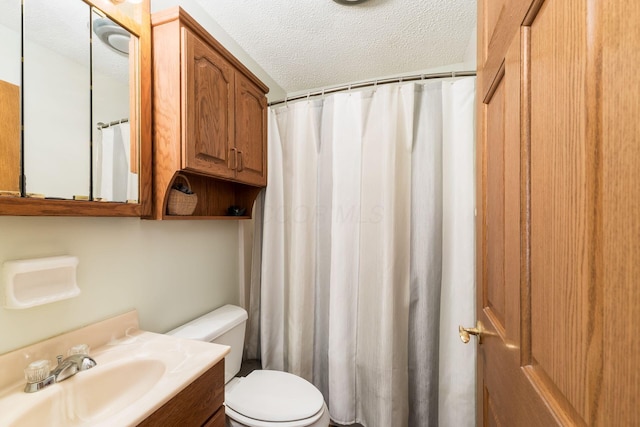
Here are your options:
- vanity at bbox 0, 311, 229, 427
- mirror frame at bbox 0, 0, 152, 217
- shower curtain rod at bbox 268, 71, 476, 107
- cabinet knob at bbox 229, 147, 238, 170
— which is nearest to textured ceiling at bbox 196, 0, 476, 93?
shower curtain rod at bbox 268, 71, 476, 107

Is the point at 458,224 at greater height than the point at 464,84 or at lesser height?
lesser

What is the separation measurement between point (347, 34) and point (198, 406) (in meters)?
1.98

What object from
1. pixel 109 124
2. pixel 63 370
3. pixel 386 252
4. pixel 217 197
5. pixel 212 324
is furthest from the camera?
pixel 217 197

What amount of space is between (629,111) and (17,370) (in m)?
1.42

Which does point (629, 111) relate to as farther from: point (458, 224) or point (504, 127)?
point (458, 224)

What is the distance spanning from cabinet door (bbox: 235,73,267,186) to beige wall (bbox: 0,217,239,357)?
1.22 feet

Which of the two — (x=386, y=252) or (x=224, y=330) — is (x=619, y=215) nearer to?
(x=386, y=252)

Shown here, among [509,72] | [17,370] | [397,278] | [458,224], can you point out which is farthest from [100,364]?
[458,224]

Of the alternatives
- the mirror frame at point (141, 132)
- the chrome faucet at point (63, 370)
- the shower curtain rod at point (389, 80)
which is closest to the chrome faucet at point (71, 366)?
the chrome faucet at point (63, 370)

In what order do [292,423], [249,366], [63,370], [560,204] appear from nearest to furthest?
[560,204], [63,370], [292,423], [249,366]

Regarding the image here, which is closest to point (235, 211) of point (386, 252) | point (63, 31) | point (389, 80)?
point (386, 252)

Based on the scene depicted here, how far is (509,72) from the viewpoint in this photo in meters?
0.58

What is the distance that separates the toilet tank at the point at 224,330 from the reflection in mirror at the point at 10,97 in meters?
0.84

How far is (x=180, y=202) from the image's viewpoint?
1.25m
